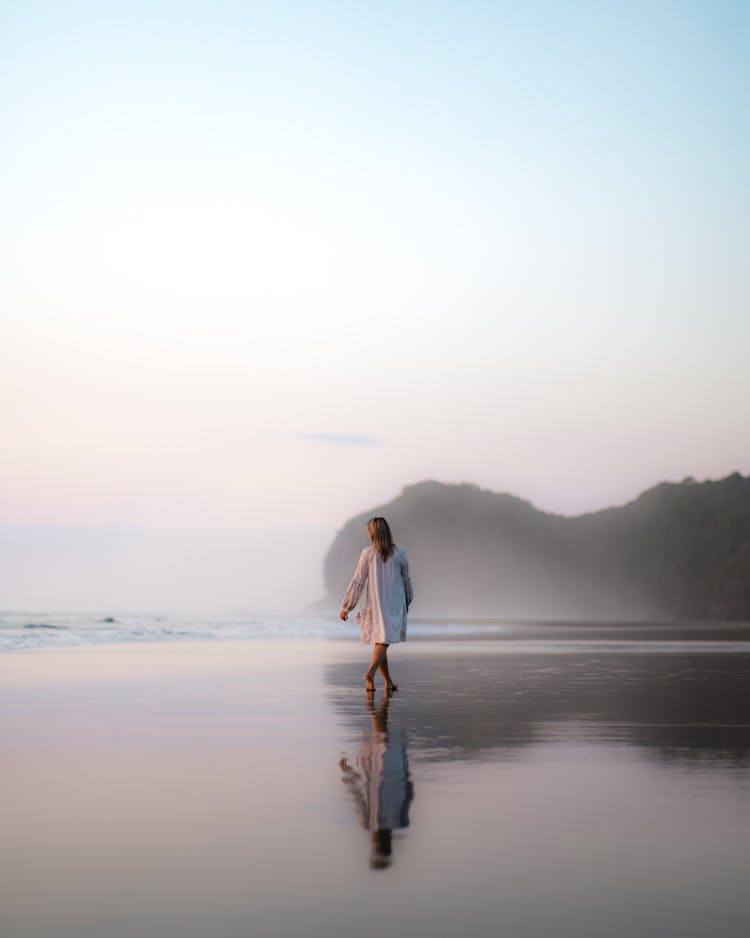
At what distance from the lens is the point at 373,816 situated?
5418mm

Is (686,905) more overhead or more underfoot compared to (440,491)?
more underfoot

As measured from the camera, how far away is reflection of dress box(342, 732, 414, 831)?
17.6 ft

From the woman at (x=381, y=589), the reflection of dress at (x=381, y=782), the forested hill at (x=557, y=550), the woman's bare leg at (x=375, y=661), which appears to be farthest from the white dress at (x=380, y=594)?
the forested hill at (x=557, y=550)

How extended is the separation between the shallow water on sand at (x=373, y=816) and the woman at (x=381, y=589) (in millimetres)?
1722

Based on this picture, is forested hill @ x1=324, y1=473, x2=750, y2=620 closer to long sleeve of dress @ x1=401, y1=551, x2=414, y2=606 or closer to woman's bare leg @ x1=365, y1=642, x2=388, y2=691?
long sleeve of dress @ x1=401, y1=551, x2=414, y2=606

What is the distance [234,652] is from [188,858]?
63.1 ft

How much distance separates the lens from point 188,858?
4.57 m

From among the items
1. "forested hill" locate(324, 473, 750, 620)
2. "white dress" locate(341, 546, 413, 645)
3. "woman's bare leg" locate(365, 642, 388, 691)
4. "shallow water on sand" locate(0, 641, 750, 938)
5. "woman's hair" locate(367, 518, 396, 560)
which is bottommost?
"shallow water on sand" locate(0, 641, 750, 938)

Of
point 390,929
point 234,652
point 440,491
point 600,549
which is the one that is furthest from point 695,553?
point 390,929

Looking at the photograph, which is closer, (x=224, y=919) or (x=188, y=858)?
(x=224, y=919)

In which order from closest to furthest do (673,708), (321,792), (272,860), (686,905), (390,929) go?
(390,929) < (686,905) < (272,860) < (321,792) < (673,708)

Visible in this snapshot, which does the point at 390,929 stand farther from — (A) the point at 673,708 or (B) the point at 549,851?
(A) the point at 673,708

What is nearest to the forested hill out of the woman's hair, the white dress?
the white dress

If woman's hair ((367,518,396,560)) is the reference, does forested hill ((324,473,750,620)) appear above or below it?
above
